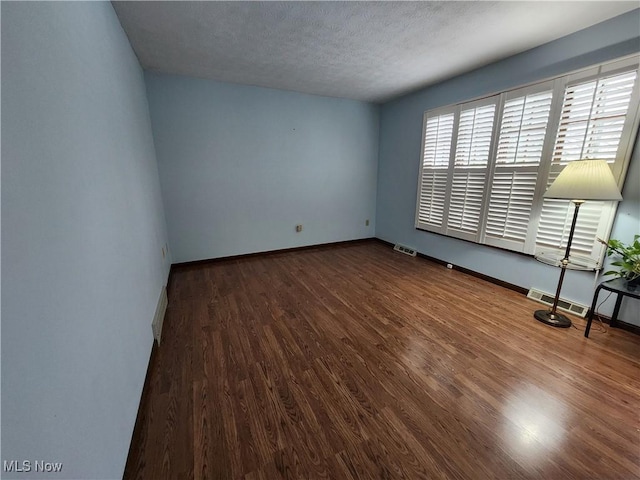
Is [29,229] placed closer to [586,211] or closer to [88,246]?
[88,246]

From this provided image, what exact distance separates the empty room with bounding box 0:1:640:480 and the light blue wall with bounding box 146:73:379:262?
0.12 feet

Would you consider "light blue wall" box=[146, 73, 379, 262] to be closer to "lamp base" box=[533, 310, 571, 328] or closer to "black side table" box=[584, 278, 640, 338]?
"lamp base" box=[533, 310, 571, 328]

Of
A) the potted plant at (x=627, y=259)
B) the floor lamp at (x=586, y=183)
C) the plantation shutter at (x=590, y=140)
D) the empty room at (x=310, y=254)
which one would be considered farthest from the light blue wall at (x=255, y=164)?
the potted plant at (x=627, y=259)

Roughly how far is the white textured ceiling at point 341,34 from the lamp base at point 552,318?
7.84 ft

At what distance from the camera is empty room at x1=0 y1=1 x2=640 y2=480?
83 cm

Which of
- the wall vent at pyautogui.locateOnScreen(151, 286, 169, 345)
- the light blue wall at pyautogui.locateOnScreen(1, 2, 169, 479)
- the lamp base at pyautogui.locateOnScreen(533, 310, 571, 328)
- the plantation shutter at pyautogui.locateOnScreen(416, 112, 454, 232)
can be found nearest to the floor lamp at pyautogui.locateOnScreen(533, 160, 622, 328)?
the lamp base at pyautogui.locateOnScreen(533, 310, 571, 328)

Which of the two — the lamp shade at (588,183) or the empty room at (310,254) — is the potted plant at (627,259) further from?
the lamp shade at (588,183)

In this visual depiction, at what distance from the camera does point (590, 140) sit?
2127 mm

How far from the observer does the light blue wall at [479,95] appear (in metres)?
2.00

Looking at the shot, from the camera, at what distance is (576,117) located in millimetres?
2188

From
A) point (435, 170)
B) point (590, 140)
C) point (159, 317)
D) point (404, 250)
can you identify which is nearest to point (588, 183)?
point (590, 140)

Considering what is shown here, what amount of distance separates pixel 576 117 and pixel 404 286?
217cm

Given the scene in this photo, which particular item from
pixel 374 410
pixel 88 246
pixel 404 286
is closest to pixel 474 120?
pixel 404 286

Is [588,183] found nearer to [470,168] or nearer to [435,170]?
[470,168]
